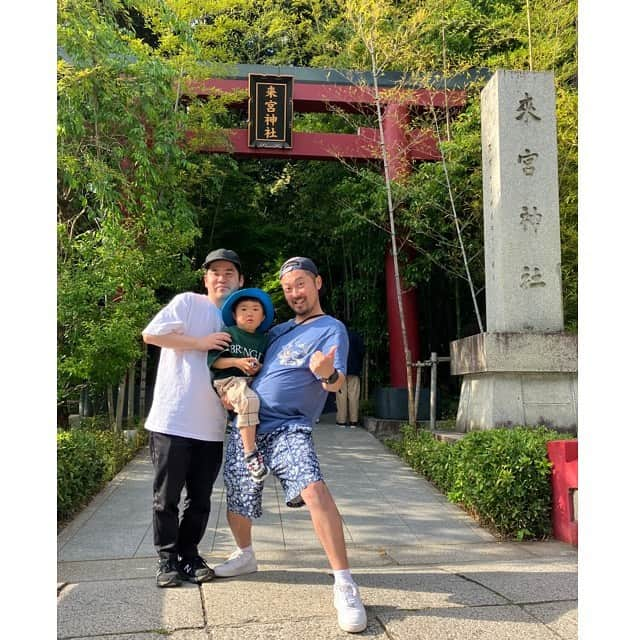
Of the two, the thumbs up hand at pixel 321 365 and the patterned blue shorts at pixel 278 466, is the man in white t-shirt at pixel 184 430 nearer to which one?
the patterned blue shorts at pixel 278 466

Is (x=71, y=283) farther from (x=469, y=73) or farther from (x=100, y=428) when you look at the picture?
(x=469, y=73)

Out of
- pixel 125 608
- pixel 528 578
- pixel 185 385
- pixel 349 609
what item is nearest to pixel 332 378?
pixel 185 385

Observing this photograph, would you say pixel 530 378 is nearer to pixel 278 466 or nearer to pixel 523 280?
pixel 523 280

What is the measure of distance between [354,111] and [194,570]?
8001 mm

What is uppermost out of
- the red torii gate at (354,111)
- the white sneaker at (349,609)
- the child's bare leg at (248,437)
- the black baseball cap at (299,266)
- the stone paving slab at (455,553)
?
the red torii gate at (354,111)

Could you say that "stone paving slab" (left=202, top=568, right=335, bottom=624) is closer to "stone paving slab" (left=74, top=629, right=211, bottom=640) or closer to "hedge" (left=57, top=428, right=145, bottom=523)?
"stone paving slab" (left=74, top=629, right=211, bottom=640)

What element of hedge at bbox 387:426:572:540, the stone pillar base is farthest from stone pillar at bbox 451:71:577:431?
hedge at bbox 387:426:572:540

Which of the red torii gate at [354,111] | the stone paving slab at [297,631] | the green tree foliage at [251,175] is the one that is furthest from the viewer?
the red torii gate at [354,111]

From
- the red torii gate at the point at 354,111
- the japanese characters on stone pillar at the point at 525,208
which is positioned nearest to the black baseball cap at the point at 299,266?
the japanese characters on stone pillar at the point at 525,208

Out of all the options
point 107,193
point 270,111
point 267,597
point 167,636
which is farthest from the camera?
point 270,111

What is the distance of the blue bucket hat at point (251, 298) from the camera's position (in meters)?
2.67

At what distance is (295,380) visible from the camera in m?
2.60

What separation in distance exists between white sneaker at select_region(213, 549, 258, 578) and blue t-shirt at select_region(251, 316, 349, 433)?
616mm

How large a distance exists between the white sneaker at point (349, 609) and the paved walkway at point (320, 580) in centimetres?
4
